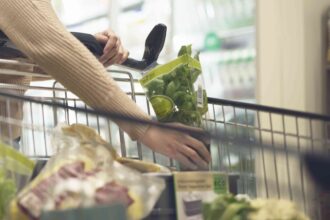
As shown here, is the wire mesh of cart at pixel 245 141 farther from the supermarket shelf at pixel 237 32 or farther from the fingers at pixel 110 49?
the supermarket shelf at pixel 237 32

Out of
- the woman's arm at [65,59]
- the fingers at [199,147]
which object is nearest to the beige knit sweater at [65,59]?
the woman's arm at [65,59]

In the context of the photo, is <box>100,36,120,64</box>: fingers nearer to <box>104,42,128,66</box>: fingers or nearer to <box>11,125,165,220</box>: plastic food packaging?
<box>104,42,128,66</box>: fingers

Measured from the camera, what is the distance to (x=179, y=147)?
75cm

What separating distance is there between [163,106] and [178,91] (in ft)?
0.12

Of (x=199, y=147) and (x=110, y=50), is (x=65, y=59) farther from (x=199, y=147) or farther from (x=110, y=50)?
(x=110, y=50)

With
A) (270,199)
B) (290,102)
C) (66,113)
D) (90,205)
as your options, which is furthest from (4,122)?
(290,102)

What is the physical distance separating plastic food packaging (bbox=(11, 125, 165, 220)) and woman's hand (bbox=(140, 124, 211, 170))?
59 mm

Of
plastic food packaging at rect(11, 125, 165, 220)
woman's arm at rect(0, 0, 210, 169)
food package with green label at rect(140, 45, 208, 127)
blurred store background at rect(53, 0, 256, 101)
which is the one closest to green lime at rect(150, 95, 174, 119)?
food package with green label at rect(140, 45, 208, 127)

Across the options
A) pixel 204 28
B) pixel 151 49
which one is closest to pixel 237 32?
pixel 204 28

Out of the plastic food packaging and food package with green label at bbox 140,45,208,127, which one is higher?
food package with green label at bbox 140,45,208,127

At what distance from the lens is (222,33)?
2.63 meters

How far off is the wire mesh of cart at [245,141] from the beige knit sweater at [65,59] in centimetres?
4

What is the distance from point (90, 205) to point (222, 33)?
6.79 ft

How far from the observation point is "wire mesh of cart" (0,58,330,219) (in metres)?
0.61
